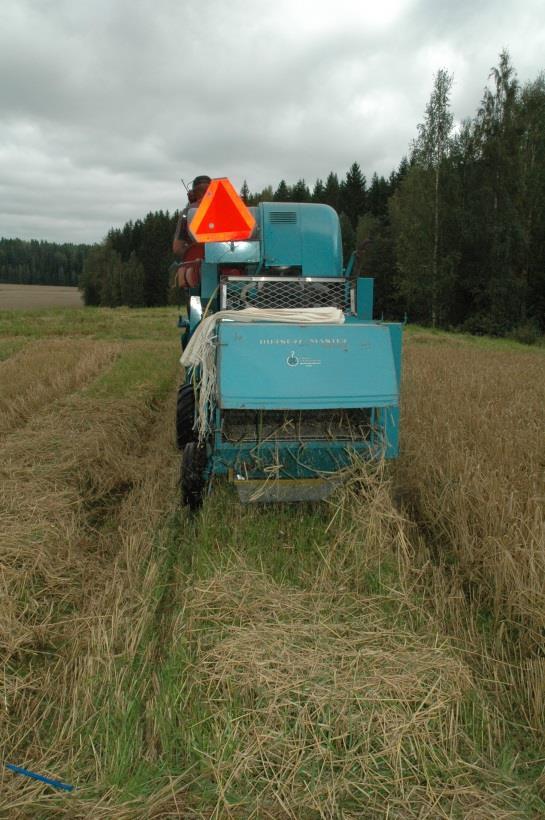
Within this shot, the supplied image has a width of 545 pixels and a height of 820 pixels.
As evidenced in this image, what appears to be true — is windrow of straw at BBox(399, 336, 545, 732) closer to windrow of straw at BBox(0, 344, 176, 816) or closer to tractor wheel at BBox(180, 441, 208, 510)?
tractor wheel at BBox(180, 441, 208, 510)

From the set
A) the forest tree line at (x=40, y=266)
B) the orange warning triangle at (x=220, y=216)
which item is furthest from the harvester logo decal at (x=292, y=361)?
the forest tree line at (x=40, y=266)

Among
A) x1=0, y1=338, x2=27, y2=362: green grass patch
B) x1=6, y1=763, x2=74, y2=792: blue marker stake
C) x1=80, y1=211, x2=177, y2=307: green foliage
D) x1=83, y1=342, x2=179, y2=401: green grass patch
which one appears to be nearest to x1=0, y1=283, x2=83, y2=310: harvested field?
x1=80, y1=211, x2=177, y2=307: green foliage

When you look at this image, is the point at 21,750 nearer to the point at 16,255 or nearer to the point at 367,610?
the point at 367,610

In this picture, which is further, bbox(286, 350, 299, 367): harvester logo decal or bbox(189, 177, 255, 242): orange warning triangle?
bbox(189, 177, 255, 242): orange warning triangle

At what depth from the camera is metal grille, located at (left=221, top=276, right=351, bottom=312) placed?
4.75 meters

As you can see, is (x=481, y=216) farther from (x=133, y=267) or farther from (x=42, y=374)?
(x=133, y=267)

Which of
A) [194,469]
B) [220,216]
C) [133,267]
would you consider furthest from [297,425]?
[133,267]

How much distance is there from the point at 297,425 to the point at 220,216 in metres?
1.60

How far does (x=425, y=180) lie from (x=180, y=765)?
2809cm

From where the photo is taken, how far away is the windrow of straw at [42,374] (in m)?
7.77

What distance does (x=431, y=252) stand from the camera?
27547 millimetres

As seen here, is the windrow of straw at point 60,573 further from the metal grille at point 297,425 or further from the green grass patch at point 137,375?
the green grass patch at point 137,375

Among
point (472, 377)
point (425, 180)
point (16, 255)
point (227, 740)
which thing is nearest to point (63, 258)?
point (16, 255)

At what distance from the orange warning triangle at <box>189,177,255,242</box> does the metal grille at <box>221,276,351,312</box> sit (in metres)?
0.40
